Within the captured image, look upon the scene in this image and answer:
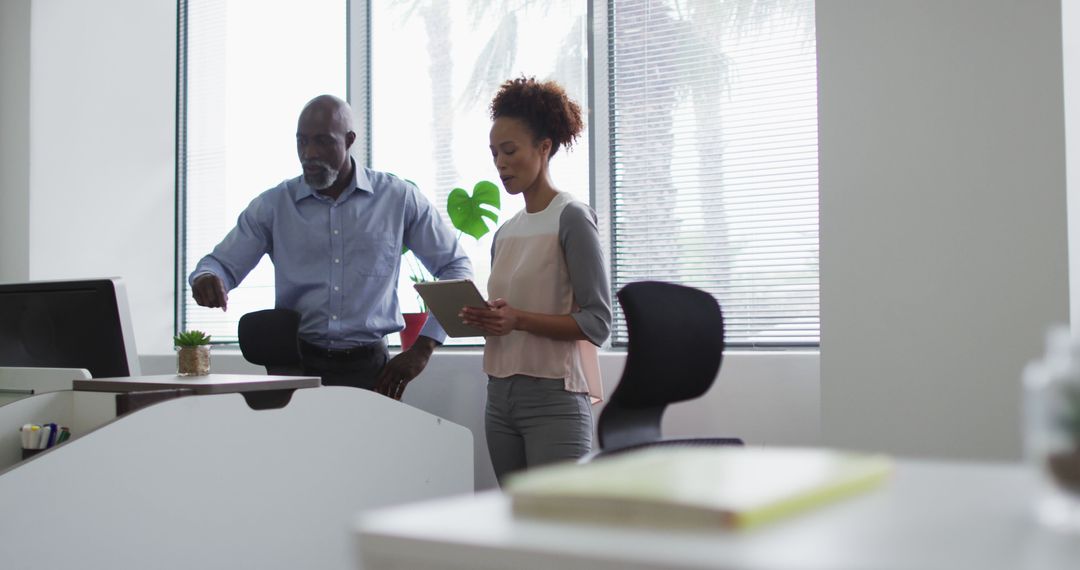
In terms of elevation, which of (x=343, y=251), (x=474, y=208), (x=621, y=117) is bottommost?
(x=343, y=251)

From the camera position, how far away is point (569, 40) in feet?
13.4

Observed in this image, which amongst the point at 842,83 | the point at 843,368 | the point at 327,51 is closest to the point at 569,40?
the point at 327,51

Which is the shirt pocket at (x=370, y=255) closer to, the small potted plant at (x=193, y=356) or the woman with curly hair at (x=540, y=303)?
the woman with curly hair at (x=540, y=303)

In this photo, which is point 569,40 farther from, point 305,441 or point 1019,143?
point 305,441

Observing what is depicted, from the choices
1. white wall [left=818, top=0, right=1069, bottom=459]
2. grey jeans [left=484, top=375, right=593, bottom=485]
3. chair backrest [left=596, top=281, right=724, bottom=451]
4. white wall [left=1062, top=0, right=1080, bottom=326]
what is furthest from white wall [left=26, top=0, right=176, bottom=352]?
white wall [left=1062, top=0, right=1080, bottom=326]

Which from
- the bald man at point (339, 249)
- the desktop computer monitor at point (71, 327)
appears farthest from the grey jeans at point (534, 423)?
→ the desktop computer monitor at point (71, 327)

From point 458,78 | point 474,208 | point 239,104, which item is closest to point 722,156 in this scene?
point 474,208

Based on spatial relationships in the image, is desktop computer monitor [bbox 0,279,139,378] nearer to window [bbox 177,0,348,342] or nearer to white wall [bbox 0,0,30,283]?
window [bbox 177,0,348,342]

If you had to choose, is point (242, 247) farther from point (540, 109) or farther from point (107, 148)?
point (107, 148)

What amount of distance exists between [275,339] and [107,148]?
8.78 ft

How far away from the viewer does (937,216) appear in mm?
2381

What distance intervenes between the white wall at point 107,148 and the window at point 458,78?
1456 mm

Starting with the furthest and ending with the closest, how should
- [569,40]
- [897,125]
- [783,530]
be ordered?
[569,40]
[897,125]
[783,530]

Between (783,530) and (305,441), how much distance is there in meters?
1.91
